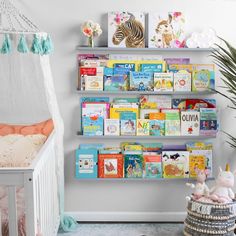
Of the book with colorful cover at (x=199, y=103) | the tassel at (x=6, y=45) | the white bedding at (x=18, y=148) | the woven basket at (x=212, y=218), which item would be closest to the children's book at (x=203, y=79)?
the book with colorful cover at (x=199, y=103)

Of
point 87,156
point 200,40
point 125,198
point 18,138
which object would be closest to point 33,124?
point 18,138

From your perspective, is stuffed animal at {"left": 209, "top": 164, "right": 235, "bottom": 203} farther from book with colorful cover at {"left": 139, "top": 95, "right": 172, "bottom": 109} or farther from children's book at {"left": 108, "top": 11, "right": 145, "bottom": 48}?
children's book at {"left": 108, "top": 11, "right": 145, "bottom": 48}

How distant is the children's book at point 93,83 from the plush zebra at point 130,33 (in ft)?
0.99

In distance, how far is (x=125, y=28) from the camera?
10.4 ft

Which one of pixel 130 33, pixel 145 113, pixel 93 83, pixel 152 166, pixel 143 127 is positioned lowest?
pixel 152 166

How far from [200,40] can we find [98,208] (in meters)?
1.57

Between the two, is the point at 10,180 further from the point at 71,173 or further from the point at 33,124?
the point at 71,173

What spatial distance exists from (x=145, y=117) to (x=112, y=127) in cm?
27

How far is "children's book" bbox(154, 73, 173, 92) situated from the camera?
3236 mm

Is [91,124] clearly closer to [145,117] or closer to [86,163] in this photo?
[86,163]

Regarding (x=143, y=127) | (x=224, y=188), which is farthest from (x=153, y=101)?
(x=224, y=188)

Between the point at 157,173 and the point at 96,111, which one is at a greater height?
the point at 96,111

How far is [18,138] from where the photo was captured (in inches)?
118

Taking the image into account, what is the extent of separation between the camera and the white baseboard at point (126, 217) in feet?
11.2
